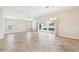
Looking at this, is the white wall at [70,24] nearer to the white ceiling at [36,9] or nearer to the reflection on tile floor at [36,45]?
the reflection on tile floor at [36,45]

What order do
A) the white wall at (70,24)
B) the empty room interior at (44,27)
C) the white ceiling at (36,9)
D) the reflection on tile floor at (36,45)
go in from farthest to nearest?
1. the white wall at (70,24)
2. the empty room interior at (44,27)
3. the reflection on tile floor at (36,45)
4. the white ceiling at (36,9)

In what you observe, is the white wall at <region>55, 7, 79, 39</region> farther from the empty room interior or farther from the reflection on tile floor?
the reflection on tile floor

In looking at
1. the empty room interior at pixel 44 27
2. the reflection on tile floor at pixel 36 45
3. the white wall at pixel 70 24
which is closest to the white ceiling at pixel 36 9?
the empty room interior at pixel 44 27

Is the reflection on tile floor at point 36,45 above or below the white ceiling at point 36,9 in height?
below

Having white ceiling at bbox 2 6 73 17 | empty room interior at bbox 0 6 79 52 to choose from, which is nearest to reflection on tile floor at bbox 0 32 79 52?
empty room interior at bbox 0 6 79 52

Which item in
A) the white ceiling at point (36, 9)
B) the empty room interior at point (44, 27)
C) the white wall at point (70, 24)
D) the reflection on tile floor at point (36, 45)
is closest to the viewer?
the white ceiling at point (36, 9)

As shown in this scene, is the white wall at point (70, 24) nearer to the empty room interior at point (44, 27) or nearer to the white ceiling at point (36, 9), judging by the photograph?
the empty room interior at point (44, 27)

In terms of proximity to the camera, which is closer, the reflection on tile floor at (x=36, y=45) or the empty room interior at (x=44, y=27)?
the reflection on tile floor at (x=36, y=45)

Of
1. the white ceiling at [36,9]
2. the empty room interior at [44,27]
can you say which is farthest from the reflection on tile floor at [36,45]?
the white ceiling at [36,9]

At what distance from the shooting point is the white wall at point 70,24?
23.0 feet

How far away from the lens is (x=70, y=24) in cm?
764

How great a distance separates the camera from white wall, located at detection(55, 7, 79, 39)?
276 inches
